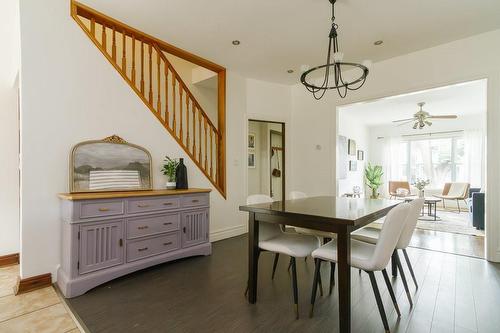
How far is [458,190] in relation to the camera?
6785 mm

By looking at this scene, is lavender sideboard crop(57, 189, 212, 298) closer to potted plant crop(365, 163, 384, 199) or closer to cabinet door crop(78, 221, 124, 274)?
cabinet door crop(78, 221, 124, 274)

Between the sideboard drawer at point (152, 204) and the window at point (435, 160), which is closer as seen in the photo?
the sideboard drawer at point (152, 204)

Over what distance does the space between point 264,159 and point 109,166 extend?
12.4ft

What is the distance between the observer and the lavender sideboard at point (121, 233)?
219 centimetres

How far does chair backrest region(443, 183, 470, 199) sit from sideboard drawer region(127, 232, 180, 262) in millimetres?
7075

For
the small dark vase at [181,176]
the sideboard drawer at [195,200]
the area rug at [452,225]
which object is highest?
the small dark vase at [181,176]

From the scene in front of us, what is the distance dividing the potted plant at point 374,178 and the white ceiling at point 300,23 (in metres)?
5.31

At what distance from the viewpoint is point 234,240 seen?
3.94 m

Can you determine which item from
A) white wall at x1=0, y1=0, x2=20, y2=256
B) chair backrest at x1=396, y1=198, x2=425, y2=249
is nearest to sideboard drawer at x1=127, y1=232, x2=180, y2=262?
white wall at x1=0, y1=0, x2=20, y2=256

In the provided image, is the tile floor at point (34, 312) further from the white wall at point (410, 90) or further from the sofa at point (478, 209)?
the sofa at point (478, 209)

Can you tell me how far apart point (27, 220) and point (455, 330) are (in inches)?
137

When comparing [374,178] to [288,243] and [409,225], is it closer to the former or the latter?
[409,225]

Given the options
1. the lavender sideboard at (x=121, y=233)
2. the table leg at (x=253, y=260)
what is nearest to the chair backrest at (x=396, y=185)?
the lavender sideboard at (x=121, y=233)

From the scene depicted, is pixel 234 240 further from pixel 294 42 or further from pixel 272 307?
pixel 294 42
